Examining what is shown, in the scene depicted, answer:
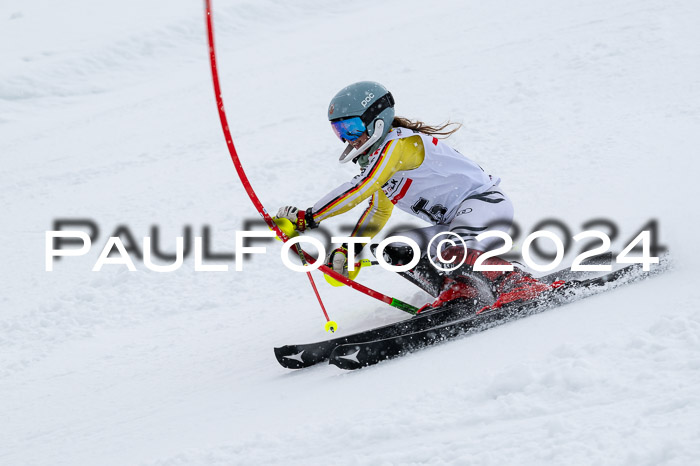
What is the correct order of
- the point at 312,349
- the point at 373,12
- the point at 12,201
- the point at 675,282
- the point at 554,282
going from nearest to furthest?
the point at 675,282, the point at 312,349, the point at 554,282, the point at 12,201, the point at 373,12

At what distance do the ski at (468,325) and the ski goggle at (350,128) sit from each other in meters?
1.28

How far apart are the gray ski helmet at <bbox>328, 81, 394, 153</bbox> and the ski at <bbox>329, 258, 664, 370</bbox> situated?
123 cm

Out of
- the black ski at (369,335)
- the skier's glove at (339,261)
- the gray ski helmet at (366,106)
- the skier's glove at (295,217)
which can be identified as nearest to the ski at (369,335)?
the black ski at (369,335)

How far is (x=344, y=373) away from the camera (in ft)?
13.1

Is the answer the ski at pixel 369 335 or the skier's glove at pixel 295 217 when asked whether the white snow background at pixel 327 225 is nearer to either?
the ski at pixel 369 335

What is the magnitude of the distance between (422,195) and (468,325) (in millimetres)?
970

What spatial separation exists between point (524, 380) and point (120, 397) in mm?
2663

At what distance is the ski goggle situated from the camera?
174 inches

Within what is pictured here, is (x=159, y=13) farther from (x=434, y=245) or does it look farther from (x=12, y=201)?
(x=434, y=245)

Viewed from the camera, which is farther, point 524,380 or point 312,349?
point 312,349

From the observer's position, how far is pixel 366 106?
4.39 m

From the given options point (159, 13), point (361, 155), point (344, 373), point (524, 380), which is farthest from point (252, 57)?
point (524, 380)

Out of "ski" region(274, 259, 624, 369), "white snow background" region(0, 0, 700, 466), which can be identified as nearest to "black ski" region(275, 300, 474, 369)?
"ski" region(274, 259, 624, 369)

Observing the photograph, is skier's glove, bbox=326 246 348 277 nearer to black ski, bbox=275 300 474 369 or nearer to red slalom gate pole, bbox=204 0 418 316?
red slalom gate pole, bbox=204 0 418 316
